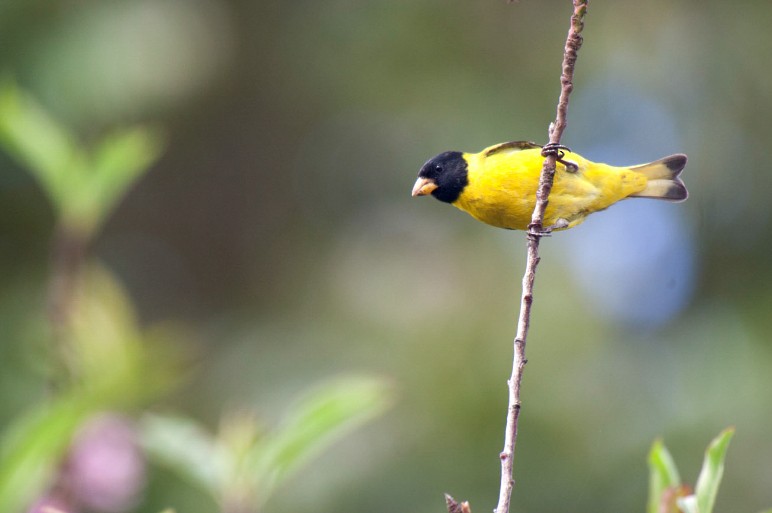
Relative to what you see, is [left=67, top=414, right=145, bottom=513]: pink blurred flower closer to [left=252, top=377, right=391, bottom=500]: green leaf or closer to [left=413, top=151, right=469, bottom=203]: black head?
[left=252, top=377, right=391, bottom=500]: green leaf

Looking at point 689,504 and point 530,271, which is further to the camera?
point 530,271

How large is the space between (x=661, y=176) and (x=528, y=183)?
0.61 metres

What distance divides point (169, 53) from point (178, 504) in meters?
2.77

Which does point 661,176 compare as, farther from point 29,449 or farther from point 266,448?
point 29,449

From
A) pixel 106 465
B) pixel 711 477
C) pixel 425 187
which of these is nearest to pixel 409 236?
pixel 425 187

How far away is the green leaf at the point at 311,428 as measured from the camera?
1721 mm

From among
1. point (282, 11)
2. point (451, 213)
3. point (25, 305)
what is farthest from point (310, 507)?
point (282, 11)

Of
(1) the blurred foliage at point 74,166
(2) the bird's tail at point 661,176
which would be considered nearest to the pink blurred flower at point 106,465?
(1) the blurred foliage at point 74,166

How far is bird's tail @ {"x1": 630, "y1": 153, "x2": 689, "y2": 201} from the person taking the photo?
319 cm

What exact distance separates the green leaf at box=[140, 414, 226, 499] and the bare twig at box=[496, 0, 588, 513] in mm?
660

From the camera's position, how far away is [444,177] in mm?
3143

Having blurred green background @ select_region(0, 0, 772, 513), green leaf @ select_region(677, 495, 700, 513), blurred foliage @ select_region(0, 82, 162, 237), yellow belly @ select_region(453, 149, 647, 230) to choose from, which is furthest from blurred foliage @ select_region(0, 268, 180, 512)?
blurred green background @ select_region(0, 0, 772, 513)

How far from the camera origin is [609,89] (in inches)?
273

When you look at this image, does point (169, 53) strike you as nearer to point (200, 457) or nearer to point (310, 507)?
point (310, 507)
